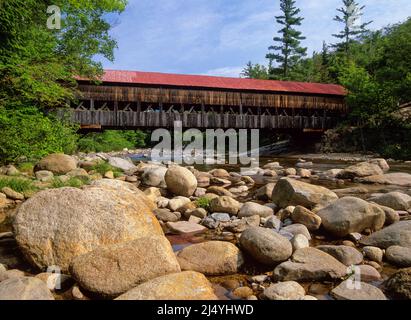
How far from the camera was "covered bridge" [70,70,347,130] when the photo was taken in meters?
21.8

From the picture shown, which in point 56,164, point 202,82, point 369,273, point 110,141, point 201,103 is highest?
point 202,82

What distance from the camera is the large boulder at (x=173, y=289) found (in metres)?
2.76

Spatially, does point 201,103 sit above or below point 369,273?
above

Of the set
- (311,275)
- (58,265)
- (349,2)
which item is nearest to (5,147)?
(58,265)

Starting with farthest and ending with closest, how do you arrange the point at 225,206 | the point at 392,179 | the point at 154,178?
the point at 392,179 → the point at 154,178 → the point at 225,206

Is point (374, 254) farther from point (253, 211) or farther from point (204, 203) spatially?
point (204, 203)

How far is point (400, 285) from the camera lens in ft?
10.4

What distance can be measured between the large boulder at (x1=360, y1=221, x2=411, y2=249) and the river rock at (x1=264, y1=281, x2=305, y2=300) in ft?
6.85

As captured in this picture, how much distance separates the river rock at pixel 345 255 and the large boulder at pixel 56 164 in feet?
27.7

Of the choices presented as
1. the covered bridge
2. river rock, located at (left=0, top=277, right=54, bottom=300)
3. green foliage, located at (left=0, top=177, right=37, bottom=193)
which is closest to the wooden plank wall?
the covered bridge

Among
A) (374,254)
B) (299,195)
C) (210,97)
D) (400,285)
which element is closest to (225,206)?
(299,195)

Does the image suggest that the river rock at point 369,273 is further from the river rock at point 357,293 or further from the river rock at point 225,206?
the river rock at point 225,206

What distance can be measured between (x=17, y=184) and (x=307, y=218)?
6707mm

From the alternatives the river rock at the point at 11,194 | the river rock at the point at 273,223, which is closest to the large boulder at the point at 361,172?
the river rock at the point at 273,223
